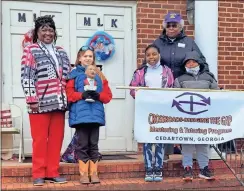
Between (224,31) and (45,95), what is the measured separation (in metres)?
3.61

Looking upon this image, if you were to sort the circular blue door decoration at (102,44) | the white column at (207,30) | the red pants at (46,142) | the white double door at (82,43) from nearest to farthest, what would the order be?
the red pants at (46,142) → the white column at (207,30) → the white double door at (82,43) → the circular blue door decoration at (102,44)

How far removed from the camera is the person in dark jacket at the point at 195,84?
5.43 meters

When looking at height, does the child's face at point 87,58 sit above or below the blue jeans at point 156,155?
above

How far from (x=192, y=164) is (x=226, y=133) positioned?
57 centimetres

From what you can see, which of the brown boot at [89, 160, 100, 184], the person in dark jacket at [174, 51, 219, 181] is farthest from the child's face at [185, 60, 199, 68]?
the brown boot at [89, 160, 100, 184]

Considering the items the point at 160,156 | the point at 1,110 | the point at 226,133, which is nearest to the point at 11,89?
the point at 1,110

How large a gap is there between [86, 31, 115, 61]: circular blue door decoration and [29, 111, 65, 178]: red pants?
1985 millimetres

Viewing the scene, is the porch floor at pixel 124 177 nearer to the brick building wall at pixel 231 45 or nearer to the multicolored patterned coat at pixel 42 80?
the multicolored patterned coat at pixel 42 80

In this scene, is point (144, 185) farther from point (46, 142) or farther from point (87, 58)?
point (87, 58)

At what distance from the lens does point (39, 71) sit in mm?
4945

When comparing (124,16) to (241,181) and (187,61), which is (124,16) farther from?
(241,181)

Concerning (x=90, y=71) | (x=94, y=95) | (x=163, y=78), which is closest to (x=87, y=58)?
(x=90, y=71)

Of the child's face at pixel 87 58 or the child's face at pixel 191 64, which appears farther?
the child's face at pixel 191 64

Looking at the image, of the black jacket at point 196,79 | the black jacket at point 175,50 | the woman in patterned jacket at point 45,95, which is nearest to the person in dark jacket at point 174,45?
the black jacket at point 175,50
